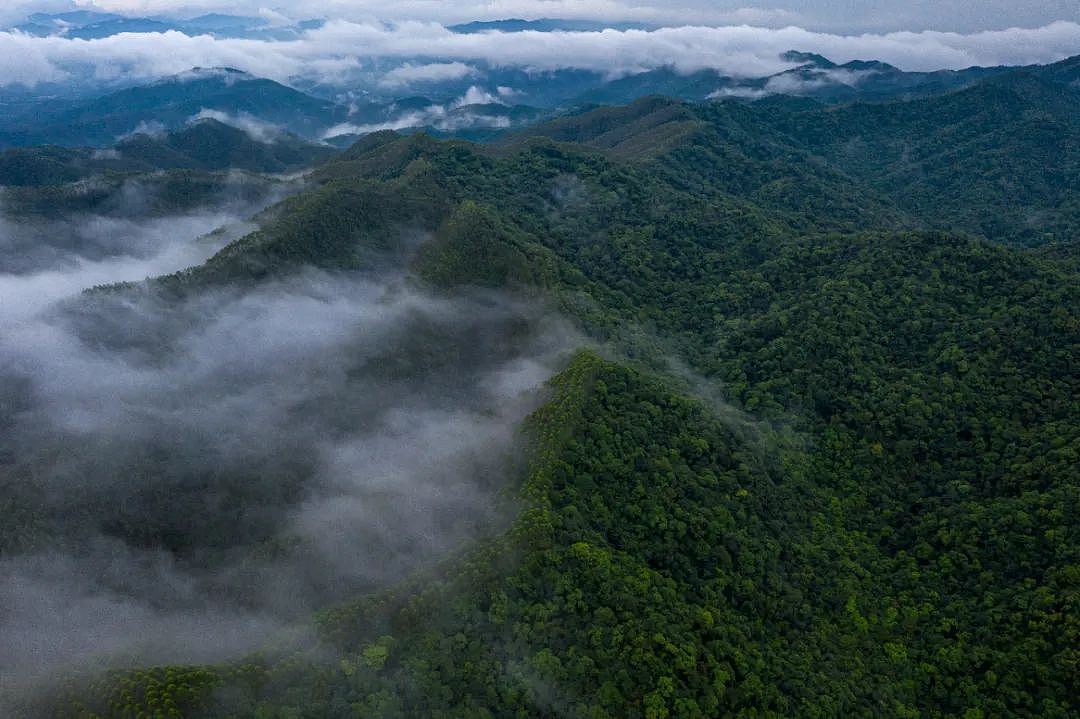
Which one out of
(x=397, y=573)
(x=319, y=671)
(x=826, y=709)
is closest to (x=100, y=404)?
(x=397, y=573)

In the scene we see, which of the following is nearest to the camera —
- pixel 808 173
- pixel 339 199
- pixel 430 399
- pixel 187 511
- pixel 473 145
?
pixel 187 511

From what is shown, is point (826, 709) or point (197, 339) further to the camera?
point (197, 339)

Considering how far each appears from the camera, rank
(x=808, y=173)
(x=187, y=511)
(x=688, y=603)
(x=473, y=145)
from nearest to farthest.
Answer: (x=688, y=603)
(x=187, y=511)
(x=473, y=145)
(x=808, y=173)

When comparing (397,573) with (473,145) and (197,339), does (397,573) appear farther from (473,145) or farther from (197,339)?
(473,145)

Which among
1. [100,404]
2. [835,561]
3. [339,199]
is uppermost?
[339,199]

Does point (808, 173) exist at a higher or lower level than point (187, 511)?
higher

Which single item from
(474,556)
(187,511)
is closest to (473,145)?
(187,511)
